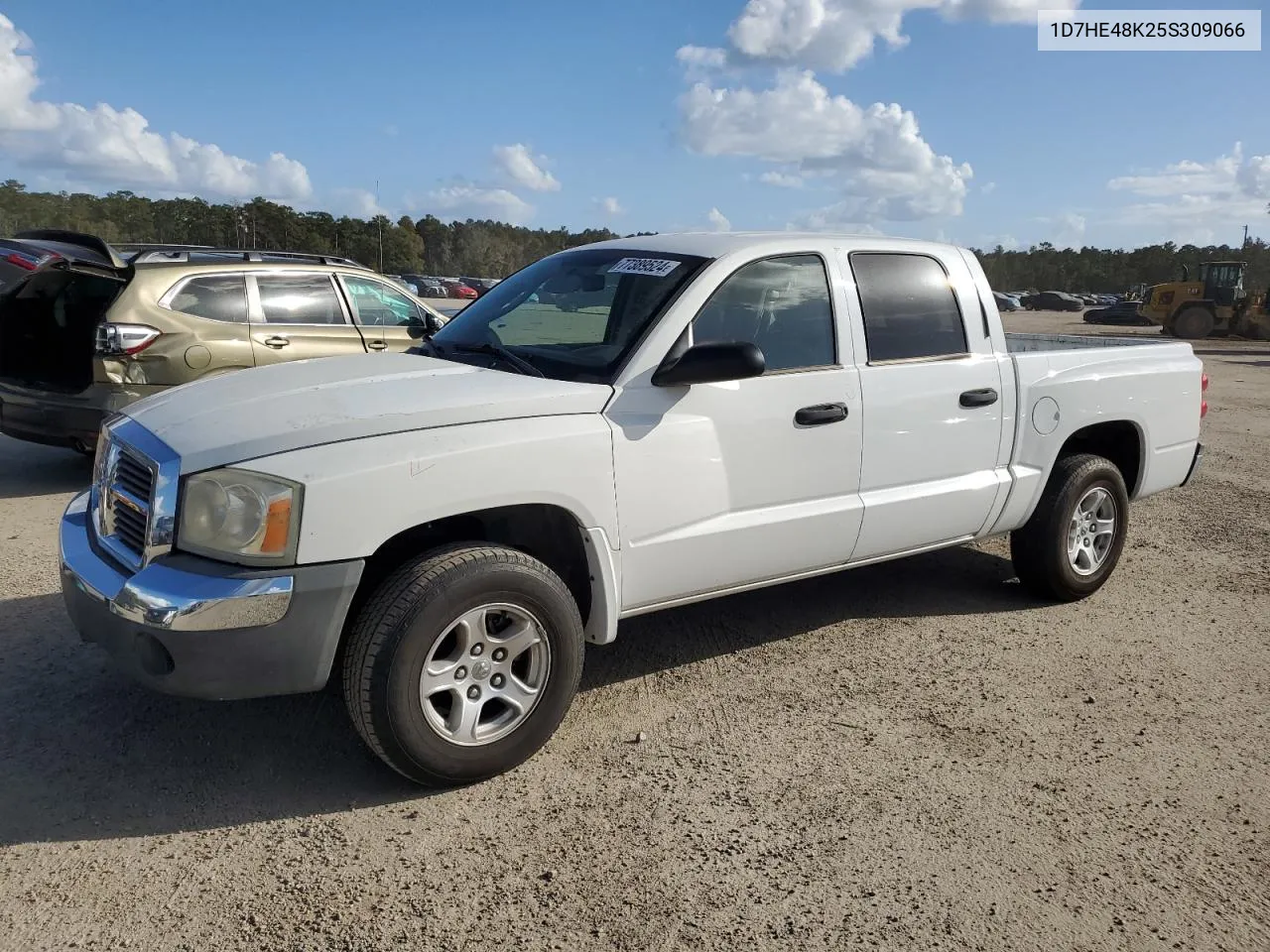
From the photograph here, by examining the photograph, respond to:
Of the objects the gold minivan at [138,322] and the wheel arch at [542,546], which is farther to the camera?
the gold minivan at [138,322]

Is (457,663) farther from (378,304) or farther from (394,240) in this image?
(394,240)

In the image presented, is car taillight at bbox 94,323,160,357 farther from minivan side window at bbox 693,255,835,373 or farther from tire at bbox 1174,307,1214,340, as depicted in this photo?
tire at bbox 1174,307,1214,340

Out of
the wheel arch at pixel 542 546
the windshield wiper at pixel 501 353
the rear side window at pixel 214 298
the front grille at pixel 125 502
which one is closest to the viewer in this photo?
the front grille at pixel 125 502

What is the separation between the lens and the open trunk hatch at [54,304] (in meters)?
6.82

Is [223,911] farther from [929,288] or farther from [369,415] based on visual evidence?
[929,288]

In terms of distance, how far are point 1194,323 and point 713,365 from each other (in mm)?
34910

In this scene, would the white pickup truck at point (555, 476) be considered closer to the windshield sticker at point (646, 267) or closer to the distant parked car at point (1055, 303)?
the windshield sticker at point (646, 267)

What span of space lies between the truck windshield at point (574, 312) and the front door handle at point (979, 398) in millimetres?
1478

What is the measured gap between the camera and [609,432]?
340cm

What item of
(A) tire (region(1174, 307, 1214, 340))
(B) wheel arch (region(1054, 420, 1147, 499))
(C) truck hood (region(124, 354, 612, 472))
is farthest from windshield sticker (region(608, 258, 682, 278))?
(A) tire (region(1174, 307, 1214, 340))

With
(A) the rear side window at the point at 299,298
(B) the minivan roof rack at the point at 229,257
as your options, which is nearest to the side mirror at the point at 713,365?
(A) the rear side window at the point at 299,298

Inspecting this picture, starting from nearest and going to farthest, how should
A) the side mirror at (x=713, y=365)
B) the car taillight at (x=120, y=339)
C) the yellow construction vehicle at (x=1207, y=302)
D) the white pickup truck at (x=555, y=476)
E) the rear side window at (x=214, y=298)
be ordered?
the white pickup truck at (x=555, y=476) → the side mirror at (x=713, y=365) → the car taillight at (x=120, y=339) → the rear side window at (x=214, y=298) → the yellow construction vehicle at (x=1207, y=302)

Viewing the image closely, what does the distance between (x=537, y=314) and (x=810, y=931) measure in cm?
265

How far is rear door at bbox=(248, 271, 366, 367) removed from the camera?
24.5 ft
